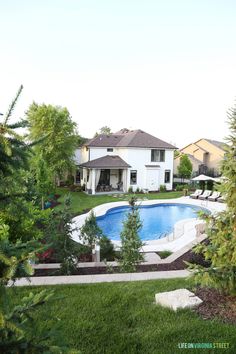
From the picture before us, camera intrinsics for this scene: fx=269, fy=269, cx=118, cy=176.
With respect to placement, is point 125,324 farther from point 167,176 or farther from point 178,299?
point 167,176

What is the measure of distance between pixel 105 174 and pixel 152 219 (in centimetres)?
1291

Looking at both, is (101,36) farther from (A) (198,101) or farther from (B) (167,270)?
(B) (167,270)

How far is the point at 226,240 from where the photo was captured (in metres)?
5.81

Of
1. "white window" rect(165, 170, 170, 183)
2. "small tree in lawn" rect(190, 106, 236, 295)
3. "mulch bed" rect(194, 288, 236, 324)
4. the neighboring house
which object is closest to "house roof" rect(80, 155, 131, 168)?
"white window" rect(165, 170, 170, 183)

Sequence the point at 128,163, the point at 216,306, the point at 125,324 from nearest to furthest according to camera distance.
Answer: the point at 125,324
the point at 216,306
the point at 128,163

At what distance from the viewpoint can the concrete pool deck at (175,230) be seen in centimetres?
1283

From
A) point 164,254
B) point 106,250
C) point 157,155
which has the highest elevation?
point 157,155

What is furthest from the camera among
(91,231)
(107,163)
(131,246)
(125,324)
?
(107,163)

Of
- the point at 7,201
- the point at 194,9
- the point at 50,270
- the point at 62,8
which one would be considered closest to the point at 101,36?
the point at 62,8

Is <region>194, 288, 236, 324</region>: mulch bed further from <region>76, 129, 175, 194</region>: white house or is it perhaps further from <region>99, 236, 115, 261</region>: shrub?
<region>76, 129, 175, 194</region>: white house

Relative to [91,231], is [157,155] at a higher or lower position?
higher

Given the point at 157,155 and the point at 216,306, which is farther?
the point at 157,155

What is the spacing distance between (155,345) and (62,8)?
14.6 meters

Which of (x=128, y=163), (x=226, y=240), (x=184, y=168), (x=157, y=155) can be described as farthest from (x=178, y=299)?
(x=184, y=168)
